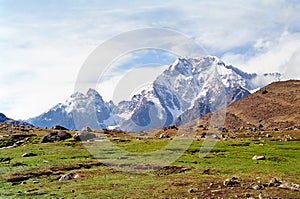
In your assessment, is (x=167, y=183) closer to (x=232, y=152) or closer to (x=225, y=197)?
(x=225, y=197)

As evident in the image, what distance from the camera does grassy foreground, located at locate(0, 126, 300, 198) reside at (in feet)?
122

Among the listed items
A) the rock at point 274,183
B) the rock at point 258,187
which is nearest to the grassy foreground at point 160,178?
the rock at point 258,187

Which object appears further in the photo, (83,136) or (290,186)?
(83,136)

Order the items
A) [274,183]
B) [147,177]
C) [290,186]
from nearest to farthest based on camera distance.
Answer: [290,186], [274,183], [147,177]

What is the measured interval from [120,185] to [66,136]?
7034 cm

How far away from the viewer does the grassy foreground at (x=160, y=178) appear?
37188mm

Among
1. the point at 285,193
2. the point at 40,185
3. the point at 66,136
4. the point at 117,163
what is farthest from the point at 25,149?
the point at 285,193

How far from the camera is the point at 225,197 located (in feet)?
113

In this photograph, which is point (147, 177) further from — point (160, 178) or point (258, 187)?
point (258, 187)

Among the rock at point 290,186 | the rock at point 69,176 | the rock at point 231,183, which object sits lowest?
the rock at point 290,186

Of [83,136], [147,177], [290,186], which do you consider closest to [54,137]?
[83,136]

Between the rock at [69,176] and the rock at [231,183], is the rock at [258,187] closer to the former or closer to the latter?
the rock at [231,183]

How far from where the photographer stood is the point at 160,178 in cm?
4716

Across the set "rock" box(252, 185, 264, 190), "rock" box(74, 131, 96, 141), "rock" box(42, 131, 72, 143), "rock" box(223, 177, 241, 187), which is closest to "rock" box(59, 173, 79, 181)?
"rock" box(223, 177, 241, 187)
